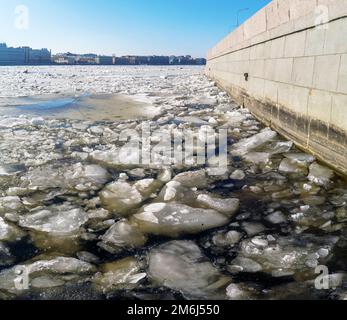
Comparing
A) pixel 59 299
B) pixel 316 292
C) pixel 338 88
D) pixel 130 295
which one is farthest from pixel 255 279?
pixel 338 88

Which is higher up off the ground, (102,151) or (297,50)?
(297,50)

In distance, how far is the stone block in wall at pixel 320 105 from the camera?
3807mm

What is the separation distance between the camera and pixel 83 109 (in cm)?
943

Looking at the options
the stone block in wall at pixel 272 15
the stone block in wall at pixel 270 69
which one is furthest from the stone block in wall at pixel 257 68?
the stone block in wall at pixel 272 15

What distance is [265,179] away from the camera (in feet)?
12.1

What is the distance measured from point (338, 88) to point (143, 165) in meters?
2.42

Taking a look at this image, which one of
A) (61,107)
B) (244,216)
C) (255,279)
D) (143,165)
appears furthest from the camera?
(61,107)

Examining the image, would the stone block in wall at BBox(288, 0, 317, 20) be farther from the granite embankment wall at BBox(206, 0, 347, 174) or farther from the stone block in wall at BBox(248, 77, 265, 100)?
the stone block in wall at BBox(248, 77, 265, 100)

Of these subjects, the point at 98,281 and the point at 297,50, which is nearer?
the point at 98,281

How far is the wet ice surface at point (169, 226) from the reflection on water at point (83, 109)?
343 centimetres

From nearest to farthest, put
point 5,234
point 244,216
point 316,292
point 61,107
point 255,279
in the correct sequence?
point 316,292 → point 255,279 → point 5,234 → point 244,216 → point 61,107

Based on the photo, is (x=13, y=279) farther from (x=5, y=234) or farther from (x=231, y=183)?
(x=231, y=183)

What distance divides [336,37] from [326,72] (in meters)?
0.39

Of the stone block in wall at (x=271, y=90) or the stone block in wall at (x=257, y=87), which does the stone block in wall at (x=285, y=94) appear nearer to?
the stone block in wall at (x=271, y=90)
